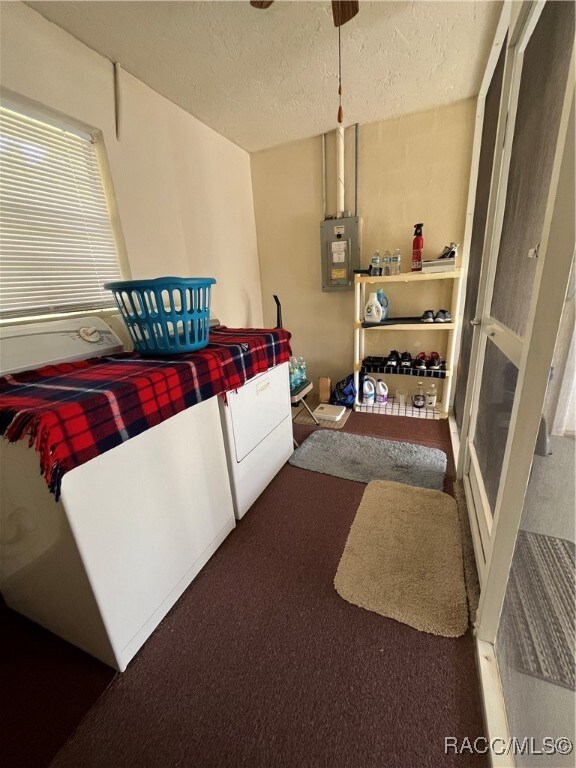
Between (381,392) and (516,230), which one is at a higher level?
(516,230)

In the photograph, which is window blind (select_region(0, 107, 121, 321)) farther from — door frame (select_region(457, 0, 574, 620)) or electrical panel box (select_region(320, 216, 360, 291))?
door frame (select_region(457, 0, 574, 620))

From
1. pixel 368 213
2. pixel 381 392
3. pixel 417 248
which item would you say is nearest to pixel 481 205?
pixel 417 248

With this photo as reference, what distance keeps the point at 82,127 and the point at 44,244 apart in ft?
2.04

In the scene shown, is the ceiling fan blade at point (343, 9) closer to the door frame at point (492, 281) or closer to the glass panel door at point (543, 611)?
the door frame at point (492, 281)

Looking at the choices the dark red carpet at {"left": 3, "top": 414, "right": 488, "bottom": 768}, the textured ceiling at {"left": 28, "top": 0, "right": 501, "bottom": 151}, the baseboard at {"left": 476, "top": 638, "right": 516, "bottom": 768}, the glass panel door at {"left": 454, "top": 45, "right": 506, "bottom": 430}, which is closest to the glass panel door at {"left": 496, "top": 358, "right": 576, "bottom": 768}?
the baseboard at {"left": 476, "top": 638, "right": 516, "bottom": 768}

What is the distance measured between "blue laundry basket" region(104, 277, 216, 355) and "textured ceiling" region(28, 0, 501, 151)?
1.14 metres

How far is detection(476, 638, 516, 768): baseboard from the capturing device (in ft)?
2.33

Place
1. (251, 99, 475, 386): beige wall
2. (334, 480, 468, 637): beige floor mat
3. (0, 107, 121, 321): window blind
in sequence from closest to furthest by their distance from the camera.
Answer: (334, 480, 468, 637): beige floor mat < (0, 107, 121, 321): window blind < (251, 99, 475, 386): beige wall

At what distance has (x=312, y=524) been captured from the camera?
146 cm

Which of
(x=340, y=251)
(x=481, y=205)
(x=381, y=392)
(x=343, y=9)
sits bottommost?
(x=381, y=392)

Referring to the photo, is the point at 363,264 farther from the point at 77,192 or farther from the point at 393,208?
the point at 77,192

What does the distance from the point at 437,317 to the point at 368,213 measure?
101cm

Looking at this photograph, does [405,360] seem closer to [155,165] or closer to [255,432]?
[255,432]

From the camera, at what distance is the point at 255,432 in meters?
1.54
